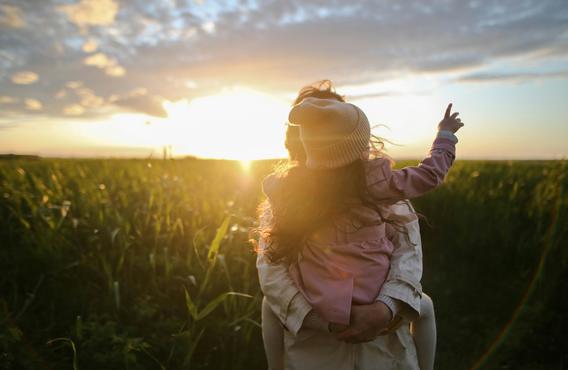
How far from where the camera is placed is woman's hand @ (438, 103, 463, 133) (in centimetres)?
185

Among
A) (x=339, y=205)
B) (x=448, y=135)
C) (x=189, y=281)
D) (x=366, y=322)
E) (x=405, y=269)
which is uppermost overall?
(x=448, y=135)

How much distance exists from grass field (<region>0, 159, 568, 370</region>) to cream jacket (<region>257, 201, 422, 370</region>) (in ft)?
0.59

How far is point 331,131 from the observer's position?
5.51 ft

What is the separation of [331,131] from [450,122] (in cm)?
56

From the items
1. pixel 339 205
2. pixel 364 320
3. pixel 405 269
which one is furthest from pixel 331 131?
pixel 364 320

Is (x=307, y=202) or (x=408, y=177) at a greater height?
(x=408, y=177)

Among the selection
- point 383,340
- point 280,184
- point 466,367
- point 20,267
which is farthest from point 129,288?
point 466,367

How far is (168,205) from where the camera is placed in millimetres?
3832

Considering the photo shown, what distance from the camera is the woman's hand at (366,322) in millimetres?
1620

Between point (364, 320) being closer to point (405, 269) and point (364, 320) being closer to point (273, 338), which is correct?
point (405, 269)

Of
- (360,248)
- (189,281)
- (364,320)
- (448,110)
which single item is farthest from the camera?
(189,281)

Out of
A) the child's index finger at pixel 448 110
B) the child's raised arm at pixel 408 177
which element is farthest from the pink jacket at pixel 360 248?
the child's index finger at pixel 448 110

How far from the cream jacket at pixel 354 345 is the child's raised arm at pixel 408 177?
0.16 m

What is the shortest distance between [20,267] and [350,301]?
9.19 feet
